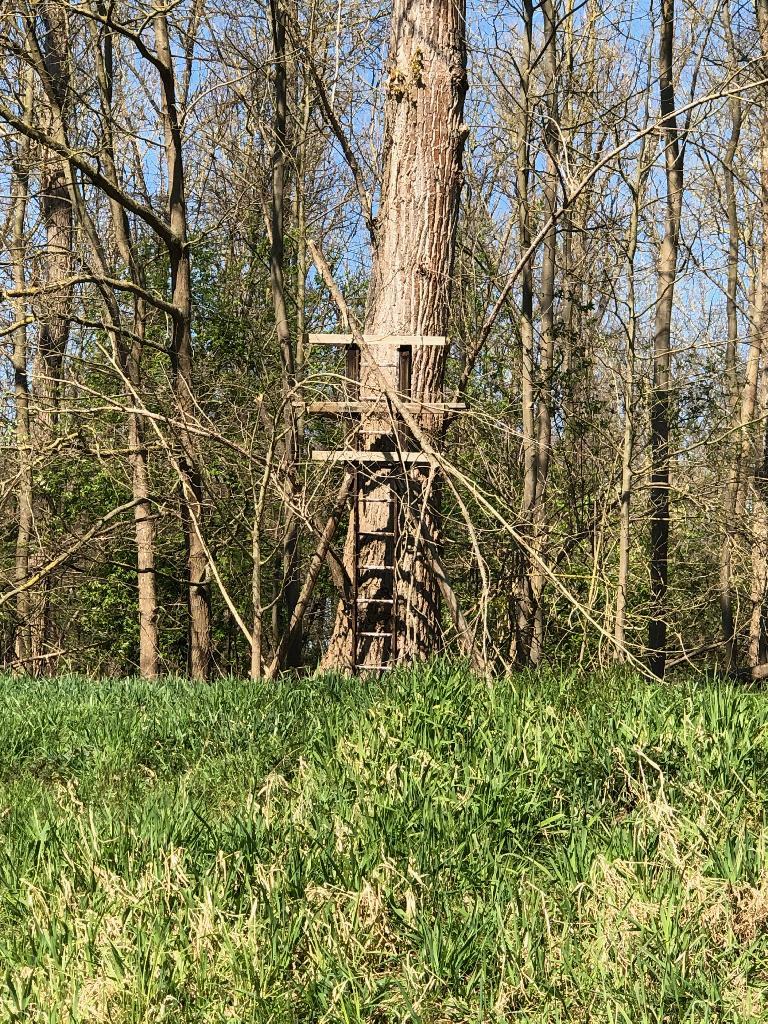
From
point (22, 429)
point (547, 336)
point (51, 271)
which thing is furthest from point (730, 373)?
point (51, 271)

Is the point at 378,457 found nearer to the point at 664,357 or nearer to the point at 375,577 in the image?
the point at 375,577

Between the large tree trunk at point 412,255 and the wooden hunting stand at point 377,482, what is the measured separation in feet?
0.04

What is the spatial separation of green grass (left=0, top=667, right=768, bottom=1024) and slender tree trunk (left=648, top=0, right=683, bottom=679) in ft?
17.8

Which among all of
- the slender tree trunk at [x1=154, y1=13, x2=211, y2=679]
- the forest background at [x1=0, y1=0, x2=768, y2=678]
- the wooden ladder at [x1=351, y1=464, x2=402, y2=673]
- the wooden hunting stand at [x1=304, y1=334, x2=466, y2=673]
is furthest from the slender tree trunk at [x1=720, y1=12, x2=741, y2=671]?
the slender tree trunk at [x1=154, y1=13, x2=211, y2=679]

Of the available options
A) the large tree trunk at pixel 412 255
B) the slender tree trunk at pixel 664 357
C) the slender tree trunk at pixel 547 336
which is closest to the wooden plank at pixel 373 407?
the large tree trunk at pixel 412 255

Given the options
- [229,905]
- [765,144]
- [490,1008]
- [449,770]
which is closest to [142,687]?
[449,770]

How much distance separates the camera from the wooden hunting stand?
24.0ft

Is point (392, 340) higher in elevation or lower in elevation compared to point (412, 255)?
lower

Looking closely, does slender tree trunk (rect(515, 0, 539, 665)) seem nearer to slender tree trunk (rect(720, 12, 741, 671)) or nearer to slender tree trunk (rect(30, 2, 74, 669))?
slender tree trunk (rect(720, 12, 741, 671))

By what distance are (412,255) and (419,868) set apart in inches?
204

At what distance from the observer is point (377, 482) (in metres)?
7.26

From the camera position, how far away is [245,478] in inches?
351

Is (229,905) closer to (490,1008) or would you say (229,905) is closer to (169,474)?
(490,1008)

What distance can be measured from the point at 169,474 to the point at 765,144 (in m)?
10.2
